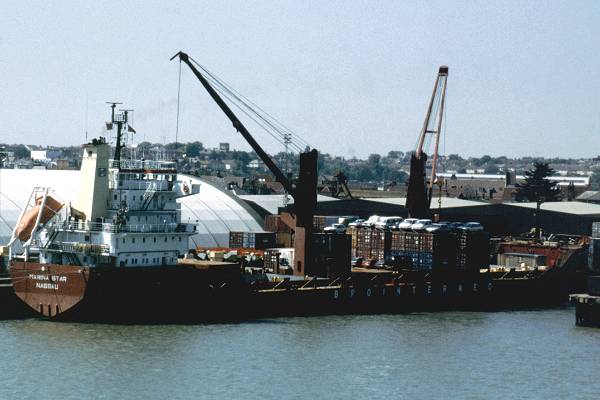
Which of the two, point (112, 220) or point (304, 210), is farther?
point (304, 210)

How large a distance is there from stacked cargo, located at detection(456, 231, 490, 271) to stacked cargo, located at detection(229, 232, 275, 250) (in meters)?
12.6

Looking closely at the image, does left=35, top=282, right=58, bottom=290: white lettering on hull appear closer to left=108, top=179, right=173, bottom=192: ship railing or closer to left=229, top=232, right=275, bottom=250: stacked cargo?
left=108, top=179, right=173, bottom=192: ship railing

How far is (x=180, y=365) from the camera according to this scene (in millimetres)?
47594

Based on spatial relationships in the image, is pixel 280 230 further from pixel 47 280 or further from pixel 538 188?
pixel 538 188

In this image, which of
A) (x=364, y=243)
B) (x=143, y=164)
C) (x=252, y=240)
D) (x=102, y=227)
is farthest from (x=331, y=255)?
(x=102, y=227)

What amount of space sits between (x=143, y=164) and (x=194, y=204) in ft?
77.8

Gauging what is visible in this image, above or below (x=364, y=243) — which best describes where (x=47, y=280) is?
below

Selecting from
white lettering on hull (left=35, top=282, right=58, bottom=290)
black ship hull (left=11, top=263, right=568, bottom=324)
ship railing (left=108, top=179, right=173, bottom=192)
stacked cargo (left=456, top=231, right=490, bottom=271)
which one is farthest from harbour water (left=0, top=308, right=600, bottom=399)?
stacked cargo (left=456, top=231, right=490, bottom=271)

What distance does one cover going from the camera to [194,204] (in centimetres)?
8512

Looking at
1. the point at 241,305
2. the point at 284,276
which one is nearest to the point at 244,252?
the point at 284,276

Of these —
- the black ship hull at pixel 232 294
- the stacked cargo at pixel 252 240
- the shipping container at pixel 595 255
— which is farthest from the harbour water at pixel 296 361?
the stacked cargo at pixel 252 240

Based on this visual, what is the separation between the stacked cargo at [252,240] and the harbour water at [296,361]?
670 inches

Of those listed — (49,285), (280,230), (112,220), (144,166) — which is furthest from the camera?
(280,230)

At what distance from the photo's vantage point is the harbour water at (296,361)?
43969 mm
